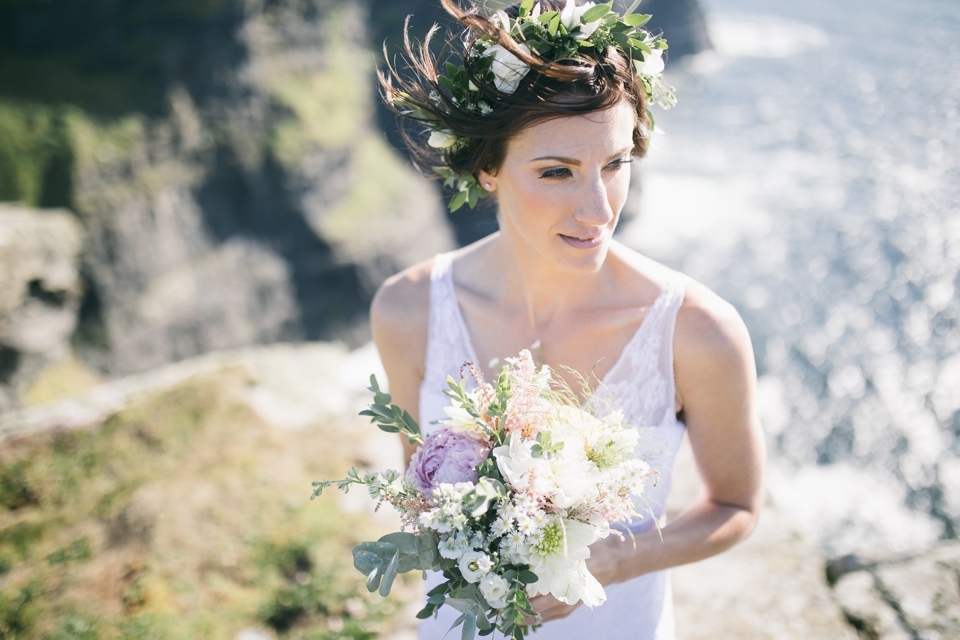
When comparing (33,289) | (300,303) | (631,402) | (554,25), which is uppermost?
(300,303)

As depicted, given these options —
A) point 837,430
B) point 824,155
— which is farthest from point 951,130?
point 837,430

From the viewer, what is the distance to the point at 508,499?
1682mm

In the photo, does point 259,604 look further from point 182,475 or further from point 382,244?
point 382,244

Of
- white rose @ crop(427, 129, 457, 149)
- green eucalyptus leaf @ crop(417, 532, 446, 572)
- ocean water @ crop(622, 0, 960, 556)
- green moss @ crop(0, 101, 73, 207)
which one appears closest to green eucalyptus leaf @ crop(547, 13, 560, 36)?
white rose @ crop(427, 129, 457, 149)

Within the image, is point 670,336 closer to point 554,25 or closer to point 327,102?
point 554,25

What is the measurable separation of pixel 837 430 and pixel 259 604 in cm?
2654

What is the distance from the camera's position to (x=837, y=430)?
82.7ft

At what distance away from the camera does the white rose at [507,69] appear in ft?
7.36

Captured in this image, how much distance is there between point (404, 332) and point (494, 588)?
59.6 inches

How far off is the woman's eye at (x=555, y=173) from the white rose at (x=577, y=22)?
0.48 meters

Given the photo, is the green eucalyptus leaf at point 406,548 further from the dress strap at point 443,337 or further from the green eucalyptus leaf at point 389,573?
the dress strap at point 443,337

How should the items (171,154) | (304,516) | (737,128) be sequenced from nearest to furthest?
(304,516)
(171,154)
(737,128)

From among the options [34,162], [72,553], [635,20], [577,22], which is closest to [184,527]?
[72,553]

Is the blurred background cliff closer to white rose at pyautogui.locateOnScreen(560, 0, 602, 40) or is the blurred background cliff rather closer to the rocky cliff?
the rocky cliff
